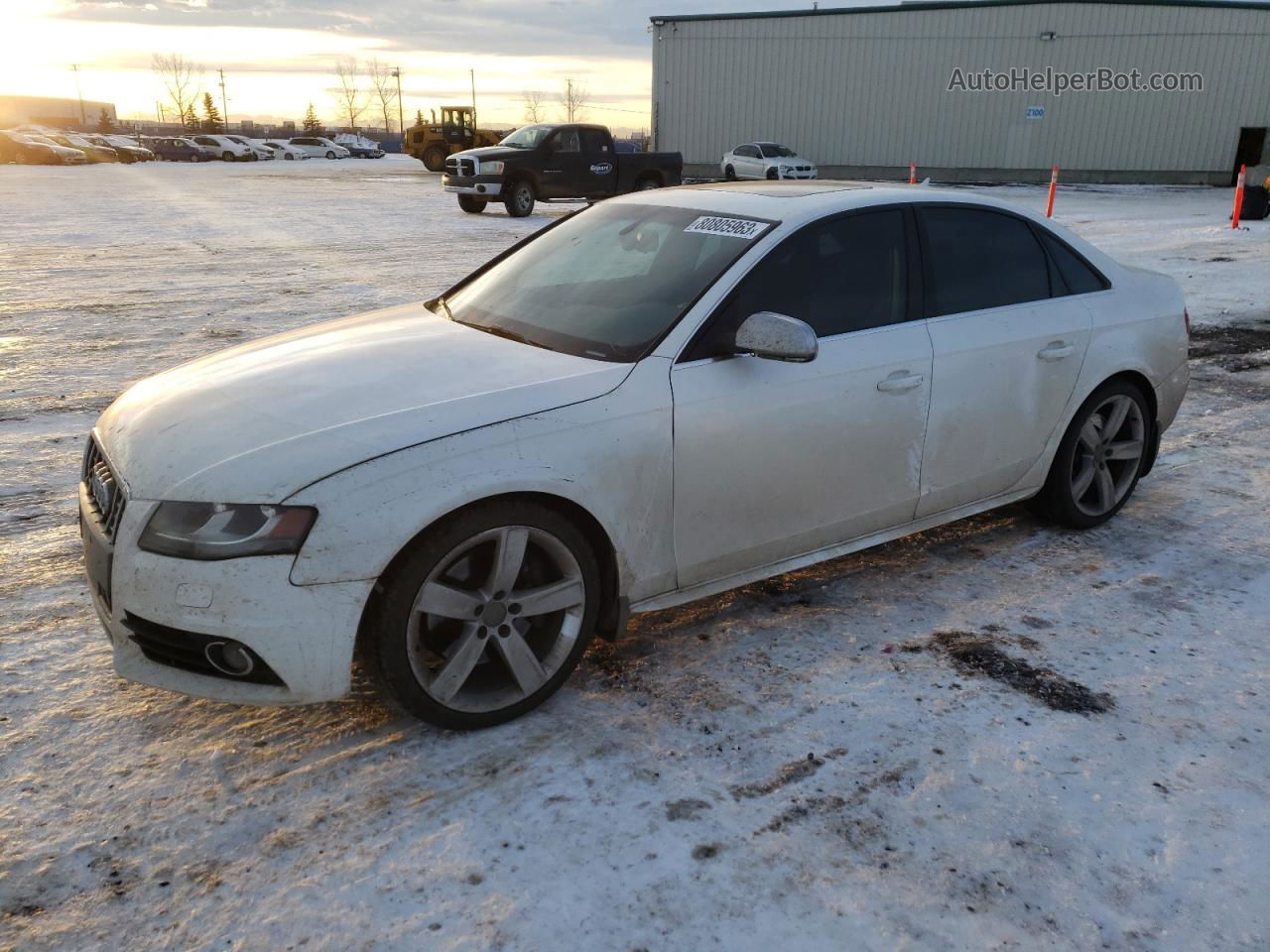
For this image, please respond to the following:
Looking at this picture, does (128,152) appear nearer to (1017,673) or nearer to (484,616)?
(484,616)

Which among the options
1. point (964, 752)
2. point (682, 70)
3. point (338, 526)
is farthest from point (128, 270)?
point (682, 70)

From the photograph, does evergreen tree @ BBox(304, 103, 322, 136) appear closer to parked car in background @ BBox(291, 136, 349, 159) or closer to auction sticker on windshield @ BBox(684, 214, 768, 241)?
parked car in background @ BBox(291, 136, 349, 159)

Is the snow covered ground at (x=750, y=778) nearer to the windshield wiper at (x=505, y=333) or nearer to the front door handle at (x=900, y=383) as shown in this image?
the front door handle at (x=900, y=383)

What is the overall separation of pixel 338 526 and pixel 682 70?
36.1 metres

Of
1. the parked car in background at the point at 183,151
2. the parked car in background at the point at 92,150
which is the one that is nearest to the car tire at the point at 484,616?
the parked car in background at the point at 92,150

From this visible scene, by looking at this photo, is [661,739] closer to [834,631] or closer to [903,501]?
[834,631]

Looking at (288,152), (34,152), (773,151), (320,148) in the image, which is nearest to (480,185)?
(773,151)

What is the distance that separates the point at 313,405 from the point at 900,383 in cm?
207

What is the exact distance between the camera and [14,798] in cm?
272

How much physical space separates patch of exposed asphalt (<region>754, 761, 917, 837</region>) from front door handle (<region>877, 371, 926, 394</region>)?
141 centimetres

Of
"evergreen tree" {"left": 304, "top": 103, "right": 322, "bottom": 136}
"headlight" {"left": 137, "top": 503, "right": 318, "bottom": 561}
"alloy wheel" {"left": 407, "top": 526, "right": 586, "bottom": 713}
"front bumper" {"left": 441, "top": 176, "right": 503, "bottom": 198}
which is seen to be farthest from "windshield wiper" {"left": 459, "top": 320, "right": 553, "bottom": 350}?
"evergreen tree" {"left": 304, "top": 103, "right": 322, "bottom": 136}

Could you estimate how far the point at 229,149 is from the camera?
51062 mm

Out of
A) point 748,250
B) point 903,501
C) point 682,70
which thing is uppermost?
point 682,70

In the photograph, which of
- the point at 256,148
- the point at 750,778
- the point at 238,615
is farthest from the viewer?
the point at 256,148
